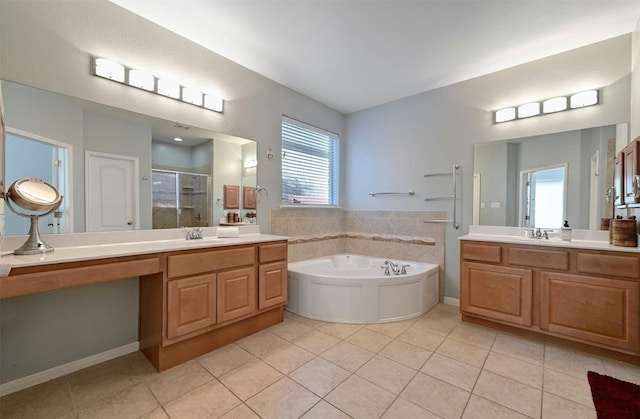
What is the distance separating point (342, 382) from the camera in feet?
5.73

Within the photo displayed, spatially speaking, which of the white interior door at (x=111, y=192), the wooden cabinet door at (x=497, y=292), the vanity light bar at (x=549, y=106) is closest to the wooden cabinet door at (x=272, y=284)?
the white interior door at (x=111, y=192)

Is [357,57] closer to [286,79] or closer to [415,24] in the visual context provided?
[415,24]

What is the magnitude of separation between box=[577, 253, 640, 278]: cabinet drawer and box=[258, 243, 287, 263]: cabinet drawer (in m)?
2.54

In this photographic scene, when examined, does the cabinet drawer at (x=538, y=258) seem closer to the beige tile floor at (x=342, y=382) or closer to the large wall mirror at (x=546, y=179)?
the large wall mirror at (x=546, y=179)

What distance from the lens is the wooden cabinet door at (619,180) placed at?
6.93 feet

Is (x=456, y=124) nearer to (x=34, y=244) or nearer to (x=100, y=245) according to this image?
(x=100, y=245)

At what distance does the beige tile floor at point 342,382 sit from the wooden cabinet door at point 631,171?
1257 mm

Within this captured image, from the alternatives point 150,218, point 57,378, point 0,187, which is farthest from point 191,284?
point 0,187

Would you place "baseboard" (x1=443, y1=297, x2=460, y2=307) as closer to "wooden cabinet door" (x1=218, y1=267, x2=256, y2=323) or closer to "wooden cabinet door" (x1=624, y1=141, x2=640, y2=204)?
"wooden cabinet door" (x1=624, y1=141, x2=640, y2=204)

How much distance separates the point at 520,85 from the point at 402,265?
7.85 ft

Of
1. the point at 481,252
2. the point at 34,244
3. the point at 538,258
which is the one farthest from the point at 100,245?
the point at 538,258

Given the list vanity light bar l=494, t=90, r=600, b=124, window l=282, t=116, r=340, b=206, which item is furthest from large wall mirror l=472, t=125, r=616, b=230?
window l=282, t=116, r=340, b=206

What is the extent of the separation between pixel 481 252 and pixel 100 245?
3.32 m

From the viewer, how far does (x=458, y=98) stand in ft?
10.5
